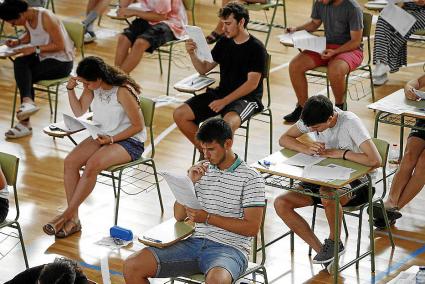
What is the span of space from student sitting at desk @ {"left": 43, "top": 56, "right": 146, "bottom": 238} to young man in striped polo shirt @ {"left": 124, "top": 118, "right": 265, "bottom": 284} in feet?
5.25

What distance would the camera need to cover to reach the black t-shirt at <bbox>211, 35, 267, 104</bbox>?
8.41m

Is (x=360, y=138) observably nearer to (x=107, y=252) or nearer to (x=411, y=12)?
(x=107, y=252)

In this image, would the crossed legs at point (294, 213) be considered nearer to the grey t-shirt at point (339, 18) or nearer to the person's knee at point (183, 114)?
the person's knee at point (183, 114)

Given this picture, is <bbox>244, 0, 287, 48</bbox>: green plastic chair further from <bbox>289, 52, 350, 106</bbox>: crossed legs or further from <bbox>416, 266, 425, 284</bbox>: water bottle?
<bbox>416, 266, 425, 284</bbox>: water bottle

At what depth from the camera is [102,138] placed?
7633mm

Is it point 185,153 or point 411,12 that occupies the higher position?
point 411,12

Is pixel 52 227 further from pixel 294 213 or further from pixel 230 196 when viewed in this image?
pixel 230 196

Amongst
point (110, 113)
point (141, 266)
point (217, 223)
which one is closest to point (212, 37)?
point (110, 113)

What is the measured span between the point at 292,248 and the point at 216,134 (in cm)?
167

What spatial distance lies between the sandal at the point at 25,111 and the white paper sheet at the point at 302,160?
133 inches

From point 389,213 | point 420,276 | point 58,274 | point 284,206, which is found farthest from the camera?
point 389,213

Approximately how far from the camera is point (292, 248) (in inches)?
289

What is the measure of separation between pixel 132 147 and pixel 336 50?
2644 mm

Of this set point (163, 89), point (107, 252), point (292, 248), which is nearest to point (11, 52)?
point (163, 89)
